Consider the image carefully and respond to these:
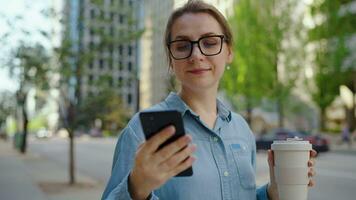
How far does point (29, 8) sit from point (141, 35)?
393cm

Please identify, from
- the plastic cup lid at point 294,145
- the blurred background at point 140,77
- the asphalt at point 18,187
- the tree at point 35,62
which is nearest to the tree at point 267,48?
the blurred background at point 140,77

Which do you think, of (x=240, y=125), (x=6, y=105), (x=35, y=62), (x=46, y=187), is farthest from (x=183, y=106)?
(x=6, y=105)

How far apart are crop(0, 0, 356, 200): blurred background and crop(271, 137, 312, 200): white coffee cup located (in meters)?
0.65

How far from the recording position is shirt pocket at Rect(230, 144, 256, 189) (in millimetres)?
1936

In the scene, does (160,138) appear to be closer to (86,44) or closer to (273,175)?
(273,175)

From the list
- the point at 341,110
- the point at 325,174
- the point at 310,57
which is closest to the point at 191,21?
the point at 325,174

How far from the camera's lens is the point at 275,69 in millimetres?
32219

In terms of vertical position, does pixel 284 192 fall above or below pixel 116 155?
below

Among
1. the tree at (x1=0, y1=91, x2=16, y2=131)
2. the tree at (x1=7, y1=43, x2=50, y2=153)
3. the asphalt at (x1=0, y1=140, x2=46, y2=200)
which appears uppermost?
the tree at (x1=7, y1=43, x2=50, y2=153)

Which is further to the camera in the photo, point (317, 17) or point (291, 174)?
point (317, 17)

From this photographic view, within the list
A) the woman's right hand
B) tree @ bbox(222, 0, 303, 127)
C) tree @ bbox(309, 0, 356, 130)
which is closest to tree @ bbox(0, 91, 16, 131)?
tree @ bbox(222, 0, 303, 127)

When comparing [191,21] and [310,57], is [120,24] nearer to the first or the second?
[191,21]

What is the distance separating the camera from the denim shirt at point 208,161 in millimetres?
1712

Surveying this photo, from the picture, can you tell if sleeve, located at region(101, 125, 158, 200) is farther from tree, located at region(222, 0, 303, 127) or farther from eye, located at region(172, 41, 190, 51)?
tree, located at region(222, 0, 303, 127)
